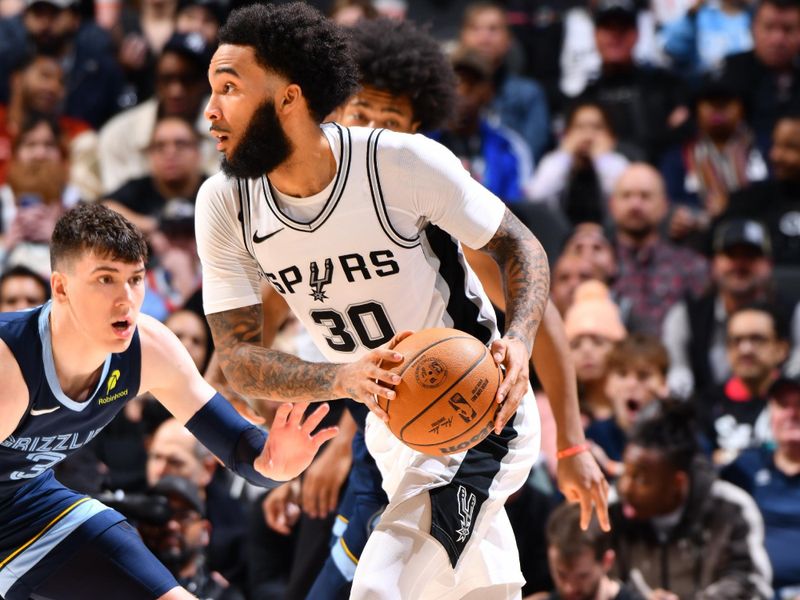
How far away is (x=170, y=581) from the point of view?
418cm

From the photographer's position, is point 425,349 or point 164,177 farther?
point 164,177

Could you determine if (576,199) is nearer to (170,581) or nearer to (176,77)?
(176,77)

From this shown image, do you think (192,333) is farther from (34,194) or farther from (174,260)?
(34,194)

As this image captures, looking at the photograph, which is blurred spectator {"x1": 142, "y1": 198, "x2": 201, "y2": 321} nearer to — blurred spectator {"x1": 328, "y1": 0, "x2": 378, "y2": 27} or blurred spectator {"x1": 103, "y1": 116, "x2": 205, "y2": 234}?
blurred spectator {"x1": 103, "y1": 116, "x2": 205, "y2": 234}

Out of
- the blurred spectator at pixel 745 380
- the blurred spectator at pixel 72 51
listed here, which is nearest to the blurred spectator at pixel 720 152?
the blurred spectator at pixel 745 380

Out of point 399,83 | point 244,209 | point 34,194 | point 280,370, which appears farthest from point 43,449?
point 34,194

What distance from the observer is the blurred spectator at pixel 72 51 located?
10.6 metres

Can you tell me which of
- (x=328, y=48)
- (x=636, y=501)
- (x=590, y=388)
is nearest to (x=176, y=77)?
(x=590, y=388)

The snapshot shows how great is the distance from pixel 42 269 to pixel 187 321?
1.66 meters

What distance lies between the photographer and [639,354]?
6.97m

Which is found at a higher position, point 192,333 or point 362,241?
point 362,241

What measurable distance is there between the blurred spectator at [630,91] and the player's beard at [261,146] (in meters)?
5.80

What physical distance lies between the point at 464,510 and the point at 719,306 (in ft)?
14.1

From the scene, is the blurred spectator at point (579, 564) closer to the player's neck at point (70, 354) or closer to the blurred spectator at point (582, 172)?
the player's neck at point (70, 354)
